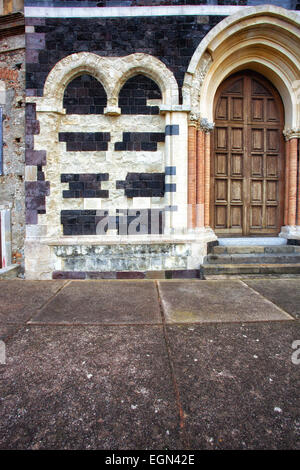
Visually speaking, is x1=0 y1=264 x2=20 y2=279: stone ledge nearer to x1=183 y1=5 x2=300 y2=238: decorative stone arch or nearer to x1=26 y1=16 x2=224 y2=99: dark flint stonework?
x1=26 y1=16 x2=224 y2=99: dark flint stonework

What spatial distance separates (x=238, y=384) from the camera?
153 cm

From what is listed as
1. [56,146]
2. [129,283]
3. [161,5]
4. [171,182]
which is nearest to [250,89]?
[161,5]

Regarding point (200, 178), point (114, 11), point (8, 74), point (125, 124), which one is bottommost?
point (200, 178)

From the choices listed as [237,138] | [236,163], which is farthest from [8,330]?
[237,138]

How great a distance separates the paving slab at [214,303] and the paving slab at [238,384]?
0.19 metres

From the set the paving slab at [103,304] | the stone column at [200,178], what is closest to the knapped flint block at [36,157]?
the paving slab at [103,304]

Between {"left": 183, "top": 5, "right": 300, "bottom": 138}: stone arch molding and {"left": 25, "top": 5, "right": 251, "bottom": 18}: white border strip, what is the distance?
0.38 meters

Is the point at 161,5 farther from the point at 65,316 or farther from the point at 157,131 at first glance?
the point at 65,316

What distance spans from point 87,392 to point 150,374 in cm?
42

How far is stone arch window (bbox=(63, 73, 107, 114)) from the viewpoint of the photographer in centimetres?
416

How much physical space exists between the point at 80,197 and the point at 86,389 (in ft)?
10.8

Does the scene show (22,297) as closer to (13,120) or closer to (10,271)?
(10,271)

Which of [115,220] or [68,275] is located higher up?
[115,220]

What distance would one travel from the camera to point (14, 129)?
4586mm
